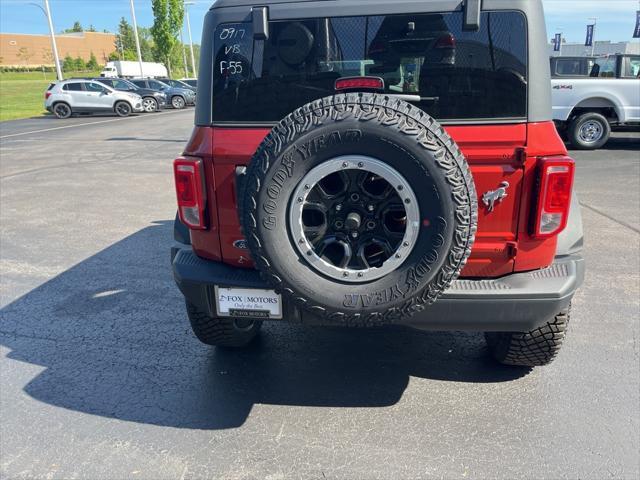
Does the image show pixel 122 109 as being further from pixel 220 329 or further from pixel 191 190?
pixel 191 190

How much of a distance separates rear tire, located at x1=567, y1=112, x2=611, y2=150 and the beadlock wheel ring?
10.8m

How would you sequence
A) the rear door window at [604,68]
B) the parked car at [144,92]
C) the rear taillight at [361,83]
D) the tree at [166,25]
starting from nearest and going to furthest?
the rear taillight at [361,83] < the rear door window at [604,68] < the parked car at [144,92] < the tree at [166,25]

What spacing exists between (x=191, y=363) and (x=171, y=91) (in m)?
27.8

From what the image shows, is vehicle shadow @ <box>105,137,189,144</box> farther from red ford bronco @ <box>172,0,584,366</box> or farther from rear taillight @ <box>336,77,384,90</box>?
rear taillight @ <box>336,77,384,90</box>

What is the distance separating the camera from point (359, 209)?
7.52ft

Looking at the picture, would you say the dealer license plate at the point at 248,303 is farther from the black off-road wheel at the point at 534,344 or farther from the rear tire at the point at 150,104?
the rear tire at the point at 150,104

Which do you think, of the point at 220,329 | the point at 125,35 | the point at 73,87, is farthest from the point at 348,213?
the point at 125,35

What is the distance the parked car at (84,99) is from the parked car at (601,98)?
1994 cm

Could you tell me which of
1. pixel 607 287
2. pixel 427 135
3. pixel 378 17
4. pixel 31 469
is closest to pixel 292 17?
pixel 378 17

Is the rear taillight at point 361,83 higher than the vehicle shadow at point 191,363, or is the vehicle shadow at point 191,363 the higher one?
the rear taillight at point 361,83

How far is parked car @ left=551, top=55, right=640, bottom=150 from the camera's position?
10.9m

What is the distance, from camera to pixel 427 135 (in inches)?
84.4

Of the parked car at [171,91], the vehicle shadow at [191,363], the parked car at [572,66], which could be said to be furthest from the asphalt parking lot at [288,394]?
the parked car at [171,91]

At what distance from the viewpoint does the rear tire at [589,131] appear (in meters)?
11.3
